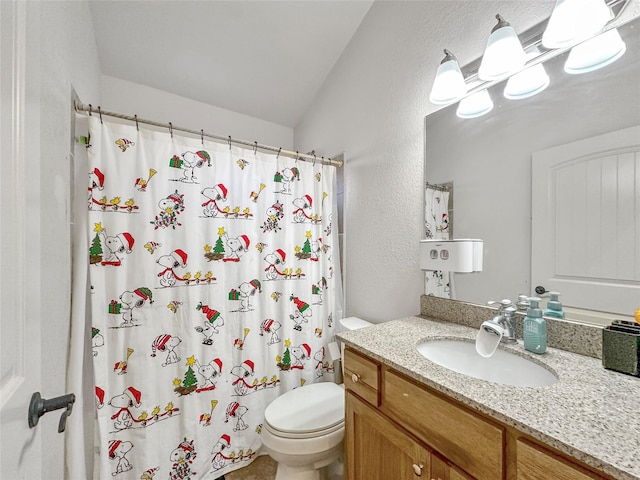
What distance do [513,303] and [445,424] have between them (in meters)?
0.59

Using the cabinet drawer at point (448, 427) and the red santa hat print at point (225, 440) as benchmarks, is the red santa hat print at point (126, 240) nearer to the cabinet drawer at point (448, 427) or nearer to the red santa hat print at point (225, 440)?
the red santa hat print at point (225, 440)

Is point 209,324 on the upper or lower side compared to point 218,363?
upper

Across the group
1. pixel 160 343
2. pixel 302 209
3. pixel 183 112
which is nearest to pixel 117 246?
pixel 160 343

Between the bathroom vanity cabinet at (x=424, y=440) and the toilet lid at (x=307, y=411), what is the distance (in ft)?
0.67

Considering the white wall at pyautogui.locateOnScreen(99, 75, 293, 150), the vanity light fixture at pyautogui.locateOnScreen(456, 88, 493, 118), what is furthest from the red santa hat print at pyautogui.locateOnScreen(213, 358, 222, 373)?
the vanity light fixture at pyautogui.locateOnScreen(456, 88, 493, 118)

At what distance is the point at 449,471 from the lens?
67 cm

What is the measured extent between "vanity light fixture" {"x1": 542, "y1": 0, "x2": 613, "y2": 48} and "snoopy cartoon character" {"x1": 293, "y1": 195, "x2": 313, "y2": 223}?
130 cm

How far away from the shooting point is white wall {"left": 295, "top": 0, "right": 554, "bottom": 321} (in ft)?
4.07

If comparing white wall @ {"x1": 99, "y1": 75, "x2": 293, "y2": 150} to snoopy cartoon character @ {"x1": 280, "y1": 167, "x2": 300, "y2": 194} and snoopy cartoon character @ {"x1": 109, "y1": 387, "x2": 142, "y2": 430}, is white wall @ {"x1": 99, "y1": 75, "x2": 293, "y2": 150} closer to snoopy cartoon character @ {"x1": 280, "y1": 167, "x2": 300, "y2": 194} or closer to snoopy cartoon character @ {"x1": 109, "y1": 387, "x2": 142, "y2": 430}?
snoopy cartoon character @ {"x1": 280, "y1": 167, "x2": 300, "y2": 194}

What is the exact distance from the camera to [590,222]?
0.85 meters

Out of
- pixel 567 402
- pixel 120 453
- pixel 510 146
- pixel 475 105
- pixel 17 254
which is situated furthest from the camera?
pixel 120 453

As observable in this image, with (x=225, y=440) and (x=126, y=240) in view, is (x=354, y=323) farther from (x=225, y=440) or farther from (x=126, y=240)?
(x=126, y=240)

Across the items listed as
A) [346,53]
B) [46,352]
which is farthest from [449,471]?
[346,53]

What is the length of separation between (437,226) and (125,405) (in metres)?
1.74
